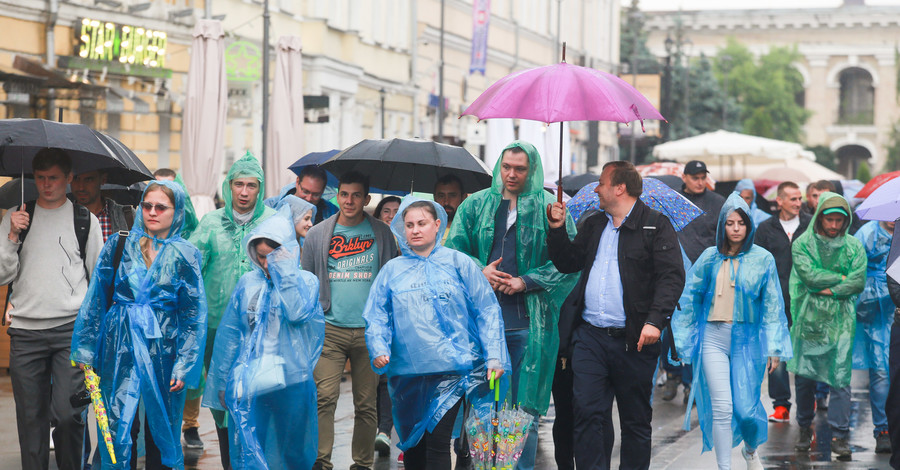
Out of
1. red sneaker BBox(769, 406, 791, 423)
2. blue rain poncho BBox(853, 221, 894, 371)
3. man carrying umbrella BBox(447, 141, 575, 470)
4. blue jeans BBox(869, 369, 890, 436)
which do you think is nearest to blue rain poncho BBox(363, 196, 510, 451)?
man carrying umbrella BBox(447, 141, 575, 470)

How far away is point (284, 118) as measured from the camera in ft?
63.2

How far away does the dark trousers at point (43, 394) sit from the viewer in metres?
7.67

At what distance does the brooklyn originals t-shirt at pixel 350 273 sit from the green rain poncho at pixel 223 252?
2.05ft

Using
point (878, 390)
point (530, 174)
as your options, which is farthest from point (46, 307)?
point (878, 390)

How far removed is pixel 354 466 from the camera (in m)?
8.73

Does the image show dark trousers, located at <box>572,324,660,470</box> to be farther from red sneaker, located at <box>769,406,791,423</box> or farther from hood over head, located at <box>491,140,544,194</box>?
red sneaker, located at <box>769,406,791,423</box>

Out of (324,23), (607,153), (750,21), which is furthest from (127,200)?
(750,21)

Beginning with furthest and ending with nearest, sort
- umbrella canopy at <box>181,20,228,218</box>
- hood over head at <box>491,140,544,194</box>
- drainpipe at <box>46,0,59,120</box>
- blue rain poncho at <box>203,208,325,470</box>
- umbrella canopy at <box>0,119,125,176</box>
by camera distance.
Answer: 1. drainpipe at <box>46,0,59,120</box>
2. umbrella canopy at <box>181,20,228,218</box>
3. hood over head at <box>491,140,544,194</box>
4. umbrella canopy at <box>0,119,125,176</box>
5. blue rain poncho at <box>203,208,325,470</box>

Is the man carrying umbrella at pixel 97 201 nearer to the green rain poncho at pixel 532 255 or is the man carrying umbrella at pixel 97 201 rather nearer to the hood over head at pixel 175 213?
the hood over head at pixel 175 213

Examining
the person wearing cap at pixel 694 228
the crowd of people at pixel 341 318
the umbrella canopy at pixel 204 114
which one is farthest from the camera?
the umbrella canopy at pixel 204 114

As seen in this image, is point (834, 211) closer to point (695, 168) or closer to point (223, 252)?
point (695, 168)

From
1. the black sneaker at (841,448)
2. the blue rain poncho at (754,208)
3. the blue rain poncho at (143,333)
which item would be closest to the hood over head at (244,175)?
the blue rain poncho at (143,333)

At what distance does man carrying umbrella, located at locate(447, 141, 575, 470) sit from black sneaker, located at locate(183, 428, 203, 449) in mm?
2486

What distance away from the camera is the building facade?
317 ft
